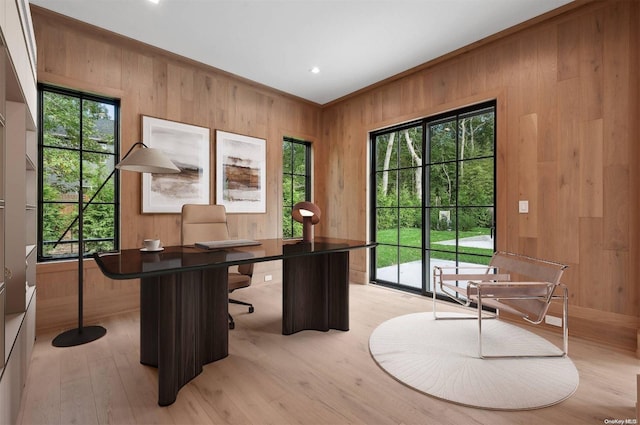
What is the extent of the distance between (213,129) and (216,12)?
137cm

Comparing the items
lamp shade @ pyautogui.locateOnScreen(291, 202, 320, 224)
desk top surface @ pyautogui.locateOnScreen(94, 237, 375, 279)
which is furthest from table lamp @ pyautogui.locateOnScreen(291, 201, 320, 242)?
desk top surface @ pyautogui.locateOnScreen(94, 237, 375, 279)

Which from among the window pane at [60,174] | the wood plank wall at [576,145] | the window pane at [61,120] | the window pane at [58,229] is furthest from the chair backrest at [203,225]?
the wood plank wall at [576,145]

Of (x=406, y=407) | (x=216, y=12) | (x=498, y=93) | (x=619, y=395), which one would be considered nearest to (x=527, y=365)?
(x=619, y=395)

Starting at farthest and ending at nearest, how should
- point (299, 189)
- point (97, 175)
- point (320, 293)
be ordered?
point (299, 189) → point (97, 175) → point (320, 293)

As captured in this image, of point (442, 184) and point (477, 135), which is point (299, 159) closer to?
point (442, 184)

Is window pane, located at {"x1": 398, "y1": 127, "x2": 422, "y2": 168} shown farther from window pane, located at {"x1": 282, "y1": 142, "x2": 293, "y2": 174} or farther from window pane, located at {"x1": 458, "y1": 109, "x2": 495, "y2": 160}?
window pane, located at {"x1": 282, "y1": 142, "x2": 293, "y2": 174}

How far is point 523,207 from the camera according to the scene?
286 centimetres

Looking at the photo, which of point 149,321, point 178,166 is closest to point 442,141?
point 178,166

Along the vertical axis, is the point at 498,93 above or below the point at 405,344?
above

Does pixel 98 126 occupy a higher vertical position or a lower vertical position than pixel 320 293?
higher

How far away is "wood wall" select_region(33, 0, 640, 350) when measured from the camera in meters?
2.37

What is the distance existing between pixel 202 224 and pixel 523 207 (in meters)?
3.02

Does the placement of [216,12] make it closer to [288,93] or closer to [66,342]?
[288,93]

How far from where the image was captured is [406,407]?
161 cm
